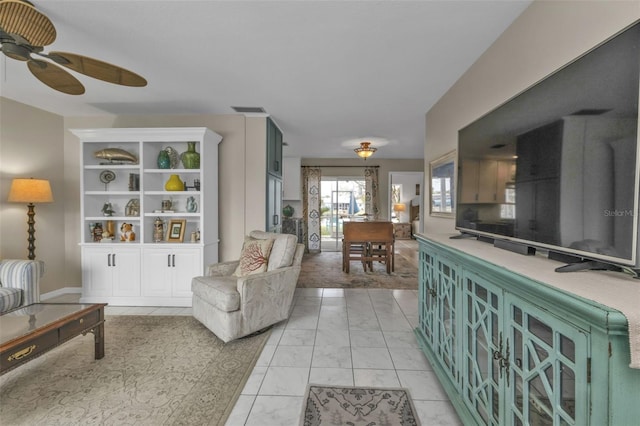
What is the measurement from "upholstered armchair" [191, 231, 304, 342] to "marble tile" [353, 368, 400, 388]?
957 millimetres

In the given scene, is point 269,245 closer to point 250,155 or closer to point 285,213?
point 250,155

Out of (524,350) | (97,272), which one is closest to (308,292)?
(97,272)

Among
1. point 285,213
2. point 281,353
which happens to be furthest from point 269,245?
point 285,213

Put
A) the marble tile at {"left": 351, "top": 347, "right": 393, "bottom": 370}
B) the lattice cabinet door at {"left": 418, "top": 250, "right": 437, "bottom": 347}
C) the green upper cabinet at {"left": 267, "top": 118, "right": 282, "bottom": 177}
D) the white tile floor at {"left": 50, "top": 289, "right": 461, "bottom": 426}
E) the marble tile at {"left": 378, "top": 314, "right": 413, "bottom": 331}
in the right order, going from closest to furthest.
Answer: the white tile floor at {"left": 50, "top": 289, "right": 461, "bottom": 426}
the lattice cabinet door at {"left": 418, "top": 250, "right": 437, "bottom": 347}
the marble tile at {"left": 351, "top": 347, "right": 393, "bottom": 370}
the marble tile at {"left": 378, "top": 314, "right": 413, "bottom": 331}
the green upper cabinet at {"left": 267, "top": 118, "right": 282, "bottom": 177}

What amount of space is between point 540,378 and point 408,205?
8.15 meters

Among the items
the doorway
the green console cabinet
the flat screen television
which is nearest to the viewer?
the green console cabinet

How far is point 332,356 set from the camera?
213cm

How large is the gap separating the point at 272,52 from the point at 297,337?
7.88 ft

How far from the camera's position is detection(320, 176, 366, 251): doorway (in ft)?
24.3

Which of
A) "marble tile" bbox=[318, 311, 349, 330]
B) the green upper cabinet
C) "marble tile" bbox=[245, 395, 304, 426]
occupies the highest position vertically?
the green upper cabinet

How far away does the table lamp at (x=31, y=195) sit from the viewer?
2.82 m

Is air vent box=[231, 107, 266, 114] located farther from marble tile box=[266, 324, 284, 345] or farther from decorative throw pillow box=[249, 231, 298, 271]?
marble tile box=[266, 324, 284, 345]

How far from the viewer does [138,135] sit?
3.19 metres

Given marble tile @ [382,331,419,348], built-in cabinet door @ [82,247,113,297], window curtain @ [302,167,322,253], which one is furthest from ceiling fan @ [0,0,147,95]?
window curtain @ [302,167,322,253]
